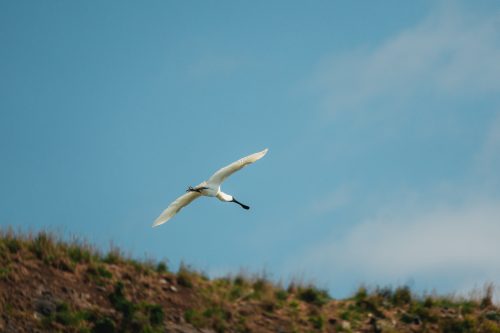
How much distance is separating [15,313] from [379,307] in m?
10.3

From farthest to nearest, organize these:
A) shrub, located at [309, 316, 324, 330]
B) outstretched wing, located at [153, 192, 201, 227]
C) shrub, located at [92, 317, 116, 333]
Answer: shrub, located at [309, 316, 324, 330], outstretched wing, located at [153, 192, 201, 227], shrub, located at [92, 317, 116, 333]

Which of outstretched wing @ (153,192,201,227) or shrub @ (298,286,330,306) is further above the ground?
outstretched wing @ (153,192,201,227)

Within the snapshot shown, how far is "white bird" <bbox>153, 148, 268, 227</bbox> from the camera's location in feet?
68.6

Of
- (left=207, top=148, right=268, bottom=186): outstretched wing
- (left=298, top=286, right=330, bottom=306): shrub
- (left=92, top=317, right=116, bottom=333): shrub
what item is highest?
(left=207, top=148, right=268, bottom=186): outstretched wing

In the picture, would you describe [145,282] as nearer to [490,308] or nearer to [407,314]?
[407,314]

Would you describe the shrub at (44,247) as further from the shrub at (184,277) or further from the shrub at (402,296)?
the shrub at (402,296)

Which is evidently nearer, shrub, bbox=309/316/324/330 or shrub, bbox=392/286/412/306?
shrub, bbox=309/316/324/330

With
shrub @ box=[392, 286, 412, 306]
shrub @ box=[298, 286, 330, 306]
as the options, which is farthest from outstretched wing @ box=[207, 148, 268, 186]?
shrub @ box=[392, 286, 412, 306]

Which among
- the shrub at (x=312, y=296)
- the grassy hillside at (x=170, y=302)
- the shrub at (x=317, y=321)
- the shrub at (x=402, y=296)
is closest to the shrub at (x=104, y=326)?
the grassy hillside at (x=170, y=302)

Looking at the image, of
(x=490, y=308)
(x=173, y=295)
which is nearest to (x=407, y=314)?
(x=490, y=308)

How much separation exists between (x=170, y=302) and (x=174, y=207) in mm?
2326

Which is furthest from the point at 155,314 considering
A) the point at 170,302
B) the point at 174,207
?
the point at 174,207

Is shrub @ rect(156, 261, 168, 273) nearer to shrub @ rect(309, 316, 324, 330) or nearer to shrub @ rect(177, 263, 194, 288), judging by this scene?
shrub @ rect(177, 263, 194, 288)

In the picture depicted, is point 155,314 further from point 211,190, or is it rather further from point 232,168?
point 232,168
